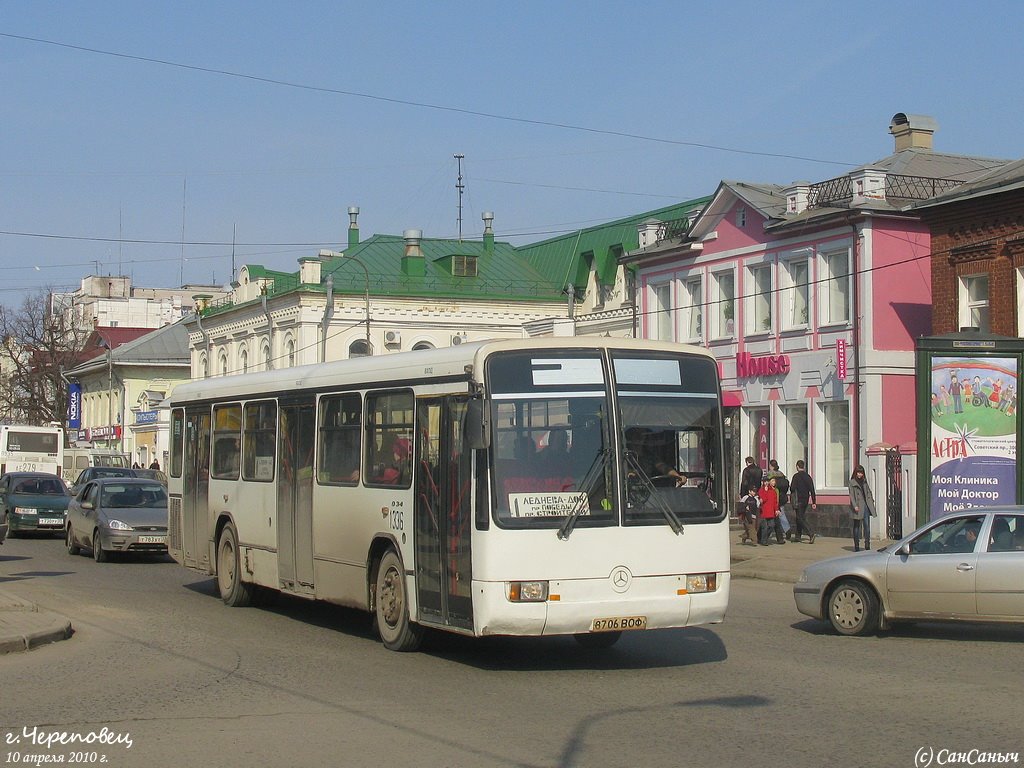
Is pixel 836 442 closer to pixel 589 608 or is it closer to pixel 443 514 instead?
pixel 443 514

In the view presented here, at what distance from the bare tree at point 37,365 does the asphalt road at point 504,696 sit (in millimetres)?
78611

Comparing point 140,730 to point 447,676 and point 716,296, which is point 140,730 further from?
point 716,296

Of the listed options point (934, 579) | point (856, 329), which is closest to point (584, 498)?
point (934, 579)

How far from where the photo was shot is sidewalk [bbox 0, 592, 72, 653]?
13.6 metres

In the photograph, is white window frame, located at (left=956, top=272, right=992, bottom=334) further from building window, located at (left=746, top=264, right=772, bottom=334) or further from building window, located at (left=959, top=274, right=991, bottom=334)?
building window, located at (left=746, top=264, right=772, bottom=334)

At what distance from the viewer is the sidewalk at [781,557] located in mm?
24516

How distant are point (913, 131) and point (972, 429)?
1900cm

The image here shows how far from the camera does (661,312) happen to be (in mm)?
42781

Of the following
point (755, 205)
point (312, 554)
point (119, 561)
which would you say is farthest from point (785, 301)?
point (312, 554)

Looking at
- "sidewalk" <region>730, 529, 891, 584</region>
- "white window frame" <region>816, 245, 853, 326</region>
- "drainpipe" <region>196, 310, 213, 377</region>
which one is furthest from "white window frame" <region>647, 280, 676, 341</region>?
"drainpipe" <region>196, 310, 213, 377</region>

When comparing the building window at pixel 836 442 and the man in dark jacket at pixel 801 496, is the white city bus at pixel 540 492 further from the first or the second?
the building window at pixel 836 442

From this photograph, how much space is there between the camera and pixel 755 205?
125 ft

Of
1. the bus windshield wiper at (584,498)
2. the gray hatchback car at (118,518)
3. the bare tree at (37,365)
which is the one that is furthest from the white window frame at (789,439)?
the bare tree at (37,365)

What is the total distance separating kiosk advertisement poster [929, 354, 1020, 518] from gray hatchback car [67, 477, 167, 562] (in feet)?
46.5
